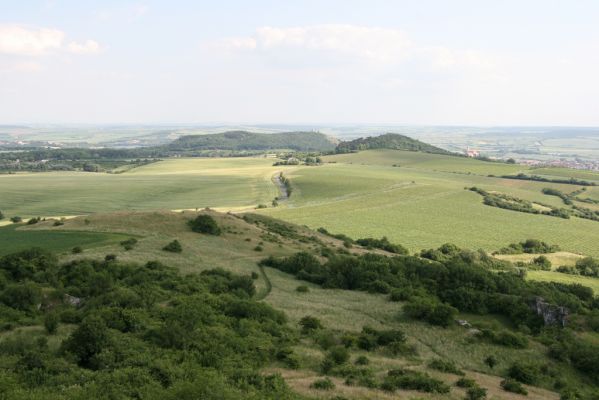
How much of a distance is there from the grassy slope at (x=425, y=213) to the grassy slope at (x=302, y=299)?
25744mm

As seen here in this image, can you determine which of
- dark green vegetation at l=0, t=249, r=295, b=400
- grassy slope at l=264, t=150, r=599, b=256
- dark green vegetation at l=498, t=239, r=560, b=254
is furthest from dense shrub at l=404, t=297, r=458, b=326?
dark green vegetation at l=498, t=239, r=560, b=254

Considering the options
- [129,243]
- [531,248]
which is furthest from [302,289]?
[531,248]

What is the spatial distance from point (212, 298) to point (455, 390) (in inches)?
829

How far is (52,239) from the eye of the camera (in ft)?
199

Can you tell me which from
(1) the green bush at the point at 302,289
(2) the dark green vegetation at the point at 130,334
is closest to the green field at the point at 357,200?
(1) the green bush at the point at 302,289

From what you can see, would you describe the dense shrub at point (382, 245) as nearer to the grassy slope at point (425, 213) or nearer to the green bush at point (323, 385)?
the grassy slope at point (425, 213)

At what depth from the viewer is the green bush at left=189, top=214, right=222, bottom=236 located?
7262cm

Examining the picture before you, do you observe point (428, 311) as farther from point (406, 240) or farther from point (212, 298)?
point (406, 240)

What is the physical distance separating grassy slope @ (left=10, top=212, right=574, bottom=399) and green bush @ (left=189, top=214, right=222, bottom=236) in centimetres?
146

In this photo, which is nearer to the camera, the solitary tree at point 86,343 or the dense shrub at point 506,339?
the solitary tree at point 86,343

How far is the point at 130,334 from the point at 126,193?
123m

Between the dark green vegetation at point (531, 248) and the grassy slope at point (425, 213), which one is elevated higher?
the grassy slope at point (425, 213)

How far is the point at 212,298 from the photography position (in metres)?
40.2

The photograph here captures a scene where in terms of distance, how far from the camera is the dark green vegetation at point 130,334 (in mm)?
22656
